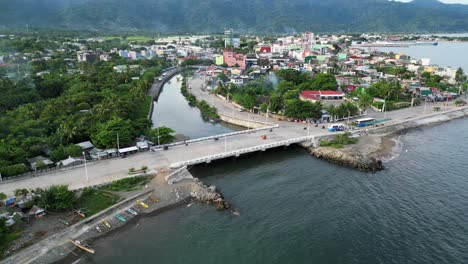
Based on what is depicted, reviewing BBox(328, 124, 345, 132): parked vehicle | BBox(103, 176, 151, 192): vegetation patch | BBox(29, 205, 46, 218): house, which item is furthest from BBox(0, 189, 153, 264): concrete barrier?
BBox(328, 124, 345, 132): parked vehicle

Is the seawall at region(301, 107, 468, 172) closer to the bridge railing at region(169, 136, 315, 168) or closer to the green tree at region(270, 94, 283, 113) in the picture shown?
the bridge railing at region(169, 136, 315, 168)

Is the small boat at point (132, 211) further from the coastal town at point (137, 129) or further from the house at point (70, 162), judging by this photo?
the house at point (70, 162)

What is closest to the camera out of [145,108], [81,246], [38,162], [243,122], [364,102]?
[81,246]

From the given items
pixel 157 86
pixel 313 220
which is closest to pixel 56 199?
pixel 313 220

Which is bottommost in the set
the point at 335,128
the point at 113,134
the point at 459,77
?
the point at 335,128

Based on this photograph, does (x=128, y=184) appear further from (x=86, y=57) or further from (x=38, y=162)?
(x=86, y=57)

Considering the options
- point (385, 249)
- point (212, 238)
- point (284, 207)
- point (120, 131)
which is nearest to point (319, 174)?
point (284, 207)

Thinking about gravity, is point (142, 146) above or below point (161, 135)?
below
